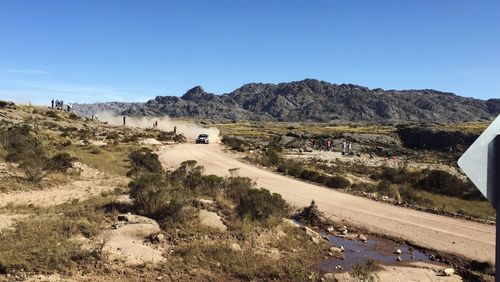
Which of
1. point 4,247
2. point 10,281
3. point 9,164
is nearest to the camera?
point 10,281

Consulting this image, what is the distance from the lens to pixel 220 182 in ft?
70.0

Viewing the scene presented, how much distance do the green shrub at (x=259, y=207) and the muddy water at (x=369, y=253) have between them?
7.62ft

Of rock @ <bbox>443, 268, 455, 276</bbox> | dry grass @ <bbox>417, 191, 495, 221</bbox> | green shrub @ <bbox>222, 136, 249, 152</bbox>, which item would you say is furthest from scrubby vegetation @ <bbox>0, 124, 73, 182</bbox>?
green shrub @ <bbox>222, 136, 249, 152</bbox>

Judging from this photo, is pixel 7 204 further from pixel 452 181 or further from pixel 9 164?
pixel 452 181

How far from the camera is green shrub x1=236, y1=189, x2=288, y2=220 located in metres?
16.1

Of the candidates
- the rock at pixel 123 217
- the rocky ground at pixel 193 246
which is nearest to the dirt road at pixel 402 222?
the rocky ground at pixel 193 246

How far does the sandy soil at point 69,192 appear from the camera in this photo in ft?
58.3

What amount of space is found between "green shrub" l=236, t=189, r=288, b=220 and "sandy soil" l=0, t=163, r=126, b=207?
7275mm

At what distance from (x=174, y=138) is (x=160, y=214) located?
2262 inches

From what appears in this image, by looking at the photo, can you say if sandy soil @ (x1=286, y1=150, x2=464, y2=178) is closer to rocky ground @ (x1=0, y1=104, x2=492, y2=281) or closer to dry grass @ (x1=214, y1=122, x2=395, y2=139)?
rocky ground @ (x1=0, y1=104, x2=492, y2=281)

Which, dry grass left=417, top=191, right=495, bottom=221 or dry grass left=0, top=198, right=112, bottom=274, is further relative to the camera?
dry grass left=417, top=191, right=495, bottom=221

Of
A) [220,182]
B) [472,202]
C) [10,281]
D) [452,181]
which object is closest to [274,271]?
[10,281]

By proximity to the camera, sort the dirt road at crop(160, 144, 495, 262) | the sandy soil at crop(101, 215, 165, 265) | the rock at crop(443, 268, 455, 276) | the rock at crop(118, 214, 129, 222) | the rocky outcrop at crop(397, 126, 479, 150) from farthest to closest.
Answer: the rocky outcrop at crop(397, 126, 479, 150) → the dirt road at crop(160, 144, 495, 262) → the rock at crop(118, 214, 129, 222) → the rock at crop(443, 268, 455, 276) → the sandy soil at crop(101, 215, 165, 265)

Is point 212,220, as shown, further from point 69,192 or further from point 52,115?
point 52,115
